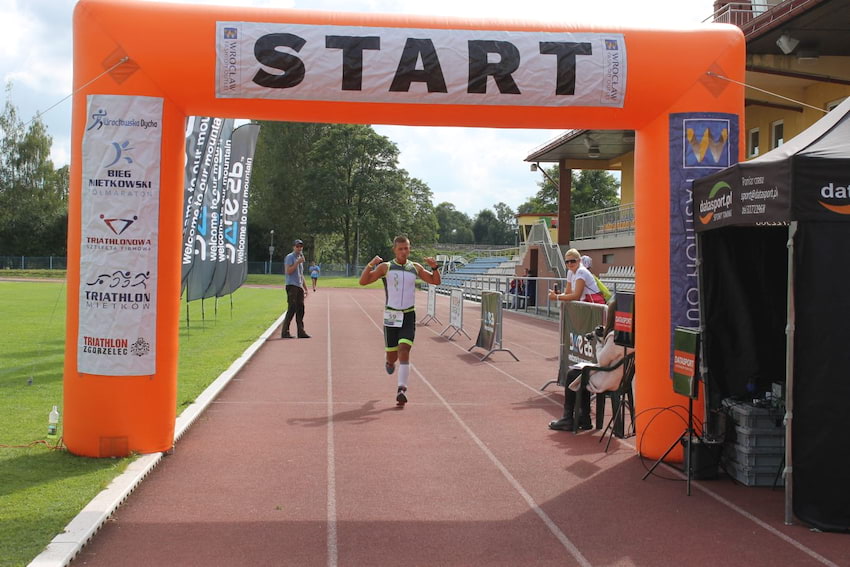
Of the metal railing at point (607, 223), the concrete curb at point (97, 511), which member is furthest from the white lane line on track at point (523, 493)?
the metal railing at point (607, 223)

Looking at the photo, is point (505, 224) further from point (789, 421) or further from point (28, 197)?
point (789, 421)

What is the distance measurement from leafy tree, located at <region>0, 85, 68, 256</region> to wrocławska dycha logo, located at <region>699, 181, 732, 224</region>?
81.4 metres

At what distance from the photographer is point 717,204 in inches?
235

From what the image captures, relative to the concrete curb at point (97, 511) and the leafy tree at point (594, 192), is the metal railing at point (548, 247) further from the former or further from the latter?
the leafy tree at point (594, 192)

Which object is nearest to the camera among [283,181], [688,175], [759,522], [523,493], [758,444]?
[759,522]

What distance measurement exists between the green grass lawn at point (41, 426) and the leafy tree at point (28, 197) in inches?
2565

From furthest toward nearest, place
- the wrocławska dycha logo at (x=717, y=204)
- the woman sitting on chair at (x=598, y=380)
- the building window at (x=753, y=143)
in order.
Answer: the building window at (x=753, y=143) < the woman sitting on chair at (x=598, y=380) < the wrocławska dycha logo at (x=717, y=204)

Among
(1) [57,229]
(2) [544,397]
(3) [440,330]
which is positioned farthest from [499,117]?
(1) [57,229]

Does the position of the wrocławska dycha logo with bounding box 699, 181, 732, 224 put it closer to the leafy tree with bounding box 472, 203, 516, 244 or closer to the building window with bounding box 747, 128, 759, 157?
the building window with bounding box 747, 128, 759, 157

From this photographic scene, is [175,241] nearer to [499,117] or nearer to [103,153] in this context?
[103,153]

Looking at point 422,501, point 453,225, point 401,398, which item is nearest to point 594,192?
point 401,398

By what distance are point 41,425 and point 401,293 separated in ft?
13.4

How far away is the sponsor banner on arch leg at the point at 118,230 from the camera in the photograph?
253 inches

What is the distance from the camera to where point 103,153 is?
643cm
